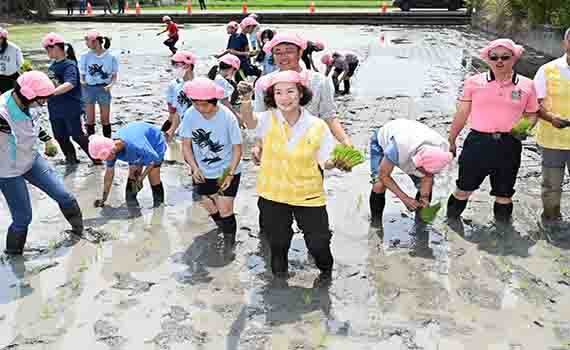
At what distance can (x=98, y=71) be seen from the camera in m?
8.12

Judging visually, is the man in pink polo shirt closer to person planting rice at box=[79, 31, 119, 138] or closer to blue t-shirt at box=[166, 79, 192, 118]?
blue t-shirt at box=[166, 79, 192, 118]

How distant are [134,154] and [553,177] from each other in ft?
13.2

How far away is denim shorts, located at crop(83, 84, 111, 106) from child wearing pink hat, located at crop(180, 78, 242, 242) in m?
3.39

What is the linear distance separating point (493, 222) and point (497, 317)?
6.26 feet

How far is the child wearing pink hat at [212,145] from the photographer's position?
5.08 m

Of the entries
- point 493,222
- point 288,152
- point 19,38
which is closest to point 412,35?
point 19,38

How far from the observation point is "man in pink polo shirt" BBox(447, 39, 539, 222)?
534 centimetres

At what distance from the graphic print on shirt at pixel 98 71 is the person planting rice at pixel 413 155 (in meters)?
4.12

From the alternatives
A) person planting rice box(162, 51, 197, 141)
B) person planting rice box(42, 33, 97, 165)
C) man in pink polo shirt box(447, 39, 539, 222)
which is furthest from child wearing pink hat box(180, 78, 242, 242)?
person planting rice box(42, 33, 97, 165)

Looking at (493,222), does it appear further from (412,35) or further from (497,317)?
(412,35)

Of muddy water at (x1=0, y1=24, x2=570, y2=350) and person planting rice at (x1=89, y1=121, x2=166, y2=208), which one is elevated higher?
person planting rice at (x1=89, y1=121, x2=166, y2=208)

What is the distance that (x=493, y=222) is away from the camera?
6012mm

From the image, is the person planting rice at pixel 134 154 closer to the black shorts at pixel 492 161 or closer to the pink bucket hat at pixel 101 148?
the pink bucket hat at pixel 101 148

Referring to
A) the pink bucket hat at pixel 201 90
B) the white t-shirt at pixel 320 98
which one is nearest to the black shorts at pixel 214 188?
the pink bucket hat at pixel 201 90
